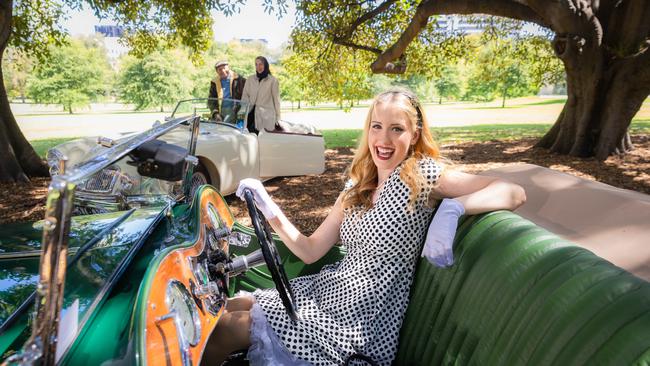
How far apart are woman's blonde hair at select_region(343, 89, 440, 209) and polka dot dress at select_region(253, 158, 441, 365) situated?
0.13 ft

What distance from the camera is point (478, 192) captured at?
1771 mm

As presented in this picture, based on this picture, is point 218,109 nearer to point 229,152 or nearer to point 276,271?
point 229,152

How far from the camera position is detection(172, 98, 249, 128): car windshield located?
210 inches

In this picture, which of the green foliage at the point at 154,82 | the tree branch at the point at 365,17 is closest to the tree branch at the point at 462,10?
the tree branch at the point at 365,17

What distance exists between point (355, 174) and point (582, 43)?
713 centimetres

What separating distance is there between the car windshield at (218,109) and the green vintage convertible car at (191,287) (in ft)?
10.9

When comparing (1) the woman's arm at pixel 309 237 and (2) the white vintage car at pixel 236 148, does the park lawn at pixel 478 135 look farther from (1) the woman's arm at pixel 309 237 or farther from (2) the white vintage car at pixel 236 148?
(1) the woman's arm at pixel 309 237

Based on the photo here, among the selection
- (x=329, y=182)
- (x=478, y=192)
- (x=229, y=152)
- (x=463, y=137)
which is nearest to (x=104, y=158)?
(x=478, y=192)

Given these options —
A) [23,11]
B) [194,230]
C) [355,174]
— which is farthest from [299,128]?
[23,11]

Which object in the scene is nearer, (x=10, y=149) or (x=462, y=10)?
(x=10, y=149)

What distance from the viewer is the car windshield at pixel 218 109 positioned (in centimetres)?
534

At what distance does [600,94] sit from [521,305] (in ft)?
26.6

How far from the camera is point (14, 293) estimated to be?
1350 millimetres

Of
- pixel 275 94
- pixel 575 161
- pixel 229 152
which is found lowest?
pixel 575 161
